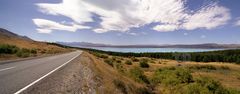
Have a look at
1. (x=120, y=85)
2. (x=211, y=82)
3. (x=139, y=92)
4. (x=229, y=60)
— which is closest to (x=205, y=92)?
(x=211, y=82)

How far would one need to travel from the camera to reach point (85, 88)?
11102mm

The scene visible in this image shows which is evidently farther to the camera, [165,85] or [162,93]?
[165,85]

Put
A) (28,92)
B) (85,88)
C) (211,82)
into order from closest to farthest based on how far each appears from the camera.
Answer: (28,92) → (85,88) → (211,82)

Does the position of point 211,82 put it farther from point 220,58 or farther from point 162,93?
point 220,58

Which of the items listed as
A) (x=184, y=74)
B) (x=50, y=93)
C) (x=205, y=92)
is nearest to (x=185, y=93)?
(x=205, y=92)

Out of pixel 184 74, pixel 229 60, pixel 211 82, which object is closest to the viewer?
pixel 211 82

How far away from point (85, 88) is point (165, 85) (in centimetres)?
1499

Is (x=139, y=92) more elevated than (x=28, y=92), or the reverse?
(x=28, y=92)

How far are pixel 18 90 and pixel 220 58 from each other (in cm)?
13464

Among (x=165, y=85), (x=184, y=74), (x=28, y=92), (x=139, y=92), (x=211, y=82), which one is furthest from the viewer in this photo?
(x=184, y=74)

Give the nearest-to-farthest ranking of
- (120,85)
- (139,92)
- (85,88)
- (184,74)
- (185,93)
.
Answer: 1. (85,88)
2. (120,85)
3. (139,92)
4. (185,93)
5. (184,74)

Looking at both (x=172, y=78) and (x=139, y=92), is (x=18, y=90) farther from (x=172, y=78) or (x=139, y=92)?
(x=172, y=78)

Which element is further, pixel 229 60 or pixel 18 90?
pixel 229 60

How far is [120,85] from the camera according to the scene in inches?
567
